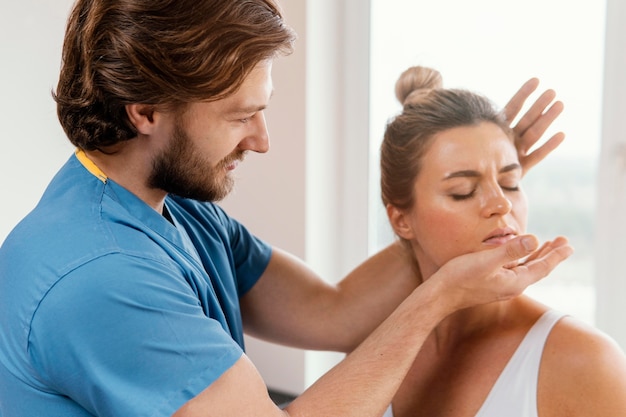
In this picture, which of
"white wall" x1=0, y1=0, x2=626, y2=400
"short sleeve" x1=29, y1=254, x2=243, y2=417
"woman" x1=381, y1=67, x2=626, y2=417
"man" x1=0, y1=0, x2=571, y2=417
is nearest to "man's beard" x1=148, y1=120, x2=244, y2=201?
"man" x1=0, y1=0, x2=571, y2=417

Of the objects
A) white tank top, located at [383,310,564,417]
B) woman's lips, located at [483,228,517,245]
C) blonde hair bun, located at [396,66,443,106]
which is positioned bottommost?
white tank top, located at [383,310,564,417]

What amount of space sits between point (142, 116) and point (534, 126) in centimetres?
69

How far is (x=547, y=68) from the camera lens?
181cm

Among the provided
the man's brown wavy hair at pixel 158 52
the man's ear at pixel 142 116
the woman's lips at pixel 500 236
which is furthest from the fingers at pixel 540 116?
the man's ear at pixel 142 116

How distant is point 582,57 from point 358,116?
0.61 meters

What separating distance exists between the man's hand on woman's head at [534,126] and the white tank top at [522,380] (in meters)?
0.30

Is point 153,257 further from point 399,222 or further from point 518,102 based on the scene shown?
point 518,102

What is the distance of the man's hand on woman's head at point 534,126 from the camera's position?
1.41m

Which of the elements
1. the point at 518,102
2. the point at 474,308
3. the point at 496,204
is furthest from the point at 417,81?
the point at 474,308

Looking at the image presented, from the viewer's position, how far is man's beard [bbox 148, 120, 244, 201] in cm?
121

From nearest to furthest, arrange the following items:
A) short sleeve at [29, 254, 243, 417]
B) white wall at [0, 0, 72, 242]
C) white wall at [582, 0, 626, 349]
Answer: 1. short sleeve at [29, 254, 243, 417]
2. white wall at [582, 0, 626, 349]
3. white wall at [0, 0, 72, 242]

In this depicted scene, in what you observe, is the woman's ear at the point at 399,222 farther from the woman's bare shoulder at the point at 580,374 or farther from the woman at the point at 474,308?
the woman's bare shoulder at the point at 580,374

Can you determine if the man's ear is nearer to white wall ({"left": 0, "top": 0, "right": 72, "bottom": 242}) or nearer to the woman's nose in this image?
the woman's nose

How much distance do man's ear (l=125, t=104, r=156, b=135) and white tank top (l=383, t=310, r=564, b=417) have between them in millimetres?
680
